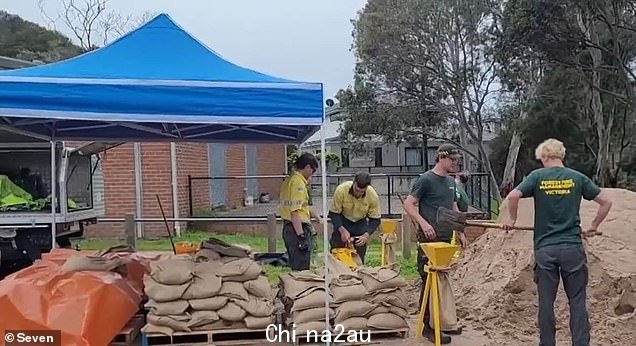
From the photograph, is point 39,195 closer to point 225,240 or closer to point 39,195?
point 39,195

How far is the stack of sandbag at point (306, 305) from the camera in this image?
5992mm

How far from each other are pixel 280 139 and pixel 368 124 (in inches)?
739

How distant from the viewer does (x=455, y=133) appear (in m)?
30.0

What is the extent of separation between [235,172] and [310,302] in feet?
48.6

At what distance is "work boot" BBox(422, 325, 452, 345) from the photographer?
6282 millimetres

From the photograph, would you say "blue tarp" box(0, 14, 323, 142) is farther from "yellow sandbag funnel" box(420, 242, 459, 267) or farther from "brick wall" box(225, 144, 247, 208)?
"brick wall" box(225, 144, 247, 208)

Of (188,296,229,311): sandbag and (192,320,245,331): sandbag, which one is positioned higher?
(188,296,229,311): sandbag

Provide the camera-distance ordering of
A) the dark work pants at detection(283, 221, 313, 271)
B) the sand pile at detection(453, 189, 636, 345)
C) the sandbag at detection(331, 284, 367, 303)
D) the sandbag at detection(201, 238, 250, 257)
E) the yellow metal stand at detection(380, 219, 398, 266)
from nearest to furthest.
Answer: the sandbag at detection(331, 284, 367, 303) < the sandbag at detection(201, 238, 250, 257) < the sand pile at detection(453, 189, 636, 345) < the dark work pants at detection(283, 221, 313, 271) < the yellow metal stand at detection(380, 219, 398, 266)

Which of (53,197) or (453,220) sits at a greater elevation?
(53,197)

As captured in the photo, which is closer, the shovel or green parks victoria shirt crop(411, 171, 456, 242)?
the shovel

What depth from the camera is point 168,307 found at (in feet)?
19.2

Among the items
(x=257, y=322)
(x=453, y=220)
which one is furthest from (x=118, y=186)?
(x=453, y=220)

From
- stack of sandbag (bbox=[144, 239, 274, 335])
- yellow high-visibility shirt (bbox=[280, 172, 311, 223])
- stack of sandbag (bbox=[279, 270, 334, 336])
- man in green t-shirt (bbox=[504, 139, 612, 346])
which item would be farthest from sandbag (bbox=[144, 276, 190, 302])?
man in green t-shirt (bbox=[504, 139, 612, 346])

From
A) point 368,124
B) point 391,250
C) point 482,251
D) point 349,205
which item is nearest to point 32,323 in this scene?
point 349,205
